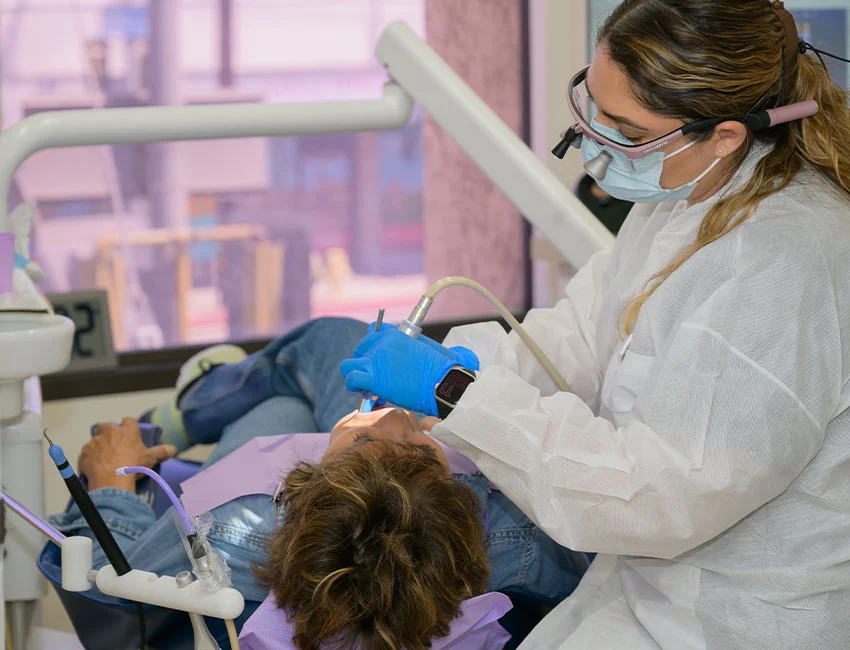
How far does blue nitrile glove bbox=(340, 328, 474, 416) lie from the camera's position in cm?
119

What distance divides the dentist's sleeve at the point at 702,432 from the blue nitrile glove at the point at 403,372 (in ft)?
0.26

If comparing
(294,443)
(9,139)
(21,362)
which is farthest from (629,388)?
(9,139)

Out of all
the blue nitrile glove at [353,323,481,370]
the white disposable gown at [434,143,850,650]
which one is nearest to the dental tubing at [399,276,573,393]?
the blue nitrile glove at [353,323,481,370]

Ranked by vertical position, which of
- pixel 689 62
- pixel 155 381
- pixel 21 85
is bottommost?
pixel 155 381

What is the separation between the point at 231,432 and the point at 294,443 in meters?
0.28

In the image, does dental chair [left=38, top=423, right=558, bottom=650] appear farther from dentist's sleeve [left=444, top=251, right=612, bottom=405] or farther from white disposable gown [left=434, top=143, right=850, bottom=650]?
dentist's sleeve [left=444, top=251, right=612, bottom=405]

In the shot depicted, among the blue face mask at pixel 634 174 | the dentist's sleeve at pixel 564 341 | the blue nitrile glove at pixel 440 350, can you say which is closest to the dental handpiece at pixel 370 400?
the blue nitrile glove at pixel 440 350

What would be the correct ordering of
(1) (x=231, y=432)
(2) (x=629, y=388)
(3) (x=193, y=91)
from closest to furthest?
1. (2) (x=629, y=388)
2. (1) (x=231, y=432)
3. (3) (x=193, y=91)

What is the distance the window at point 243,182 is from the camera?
2.77 meters

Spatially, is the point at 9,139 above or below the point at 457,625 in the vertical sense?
above

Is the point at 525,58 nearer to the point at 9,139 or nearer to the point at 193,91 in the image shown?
the point at 193,91

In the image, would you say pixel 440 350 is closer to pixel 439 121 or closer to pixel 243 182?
pixel 439 121

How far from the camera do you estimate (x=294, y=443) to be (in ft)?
5.02

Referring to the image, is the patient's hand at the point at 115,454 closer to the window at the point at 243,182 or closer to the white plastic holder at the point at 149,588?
the white plastic holder at the point at 149,588
